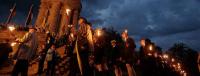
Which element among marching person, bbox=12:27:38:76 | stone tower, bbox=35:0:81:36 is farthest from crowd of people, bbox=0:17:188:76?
stone tower, bbox=35:0:81:36

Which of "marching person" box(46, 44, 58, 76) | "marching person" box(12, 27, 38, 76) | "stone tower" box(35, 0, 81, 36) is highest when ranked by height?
"stone tower" box(35, 0, 81, 36)

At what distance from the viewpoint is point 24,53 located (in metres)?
9.12

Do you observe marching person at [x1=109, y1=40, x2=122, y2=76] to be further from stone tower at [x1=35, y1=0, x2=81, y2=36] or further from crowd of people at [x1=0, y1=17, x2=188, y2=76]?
stone tower at [x1=35, y1=0, x2=81, y2=36]

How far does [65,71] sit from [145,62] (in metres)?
4.77

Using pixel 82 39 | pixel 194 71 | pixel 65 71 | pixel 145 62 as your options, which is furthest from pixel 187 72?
pixel 82 39

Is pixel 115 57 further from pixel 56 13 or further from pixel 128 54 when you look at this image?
pixel 56 13

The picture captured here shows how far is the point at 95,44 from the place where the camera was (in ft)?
36.5

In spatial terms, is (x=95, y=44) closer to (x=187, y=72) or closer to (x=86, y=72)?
(x=86, y=72)

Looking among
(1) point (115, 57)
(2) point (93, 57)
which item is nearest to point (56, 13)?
(2) point (93, 57)

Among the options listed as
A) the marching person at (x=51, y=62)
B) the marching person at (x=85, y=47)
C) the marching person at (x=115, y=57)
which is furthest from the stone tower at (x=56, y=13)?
the marching person at (x=115, y=57)

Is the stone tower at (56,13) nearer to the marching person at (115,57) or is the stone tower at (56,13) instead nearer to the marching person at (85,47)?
the marching person at (85,47)

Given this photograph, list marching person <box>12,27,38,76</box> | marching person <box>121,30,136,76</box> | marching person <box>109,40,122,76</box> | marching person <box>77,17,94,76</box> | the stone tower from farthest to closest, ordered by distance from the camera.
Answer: the stone tower
marching person <box>121,30,136,76</box>
marching person <box>109,40,122,76</box>
marching person <box>77,17,94,76</box>
marching person <box>12,27,38,76</box>

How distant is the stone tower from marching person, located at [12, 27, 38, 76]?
26331 mm

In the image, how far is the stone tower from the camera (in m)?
36.6
